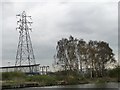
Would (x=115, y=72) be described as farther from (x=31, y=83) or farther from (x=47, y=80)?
(x=31, y=83)

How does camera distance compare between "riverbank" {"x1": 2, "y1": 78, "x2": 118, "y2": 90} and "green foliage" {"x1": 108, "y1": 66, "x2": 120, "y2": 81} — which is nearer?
"riverbank" {"x1": 2, "y1": 78, "x2": 118, "y2": 90}

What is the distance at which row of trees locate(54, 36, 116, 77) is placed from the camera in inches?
2766

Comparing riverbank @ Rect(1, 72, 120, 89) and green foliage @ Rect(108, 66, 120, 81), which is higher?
green foliage @ Rect(108, 66, 120, 81)

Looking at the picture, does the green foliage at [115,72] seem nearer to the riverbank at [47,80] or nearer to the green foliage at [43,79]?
the riverbank at [47,80]

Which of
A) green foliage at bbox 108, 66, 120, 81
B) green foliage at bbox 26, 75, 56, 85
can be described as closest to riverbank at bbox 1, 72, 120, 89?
green foliage at bbox 26, 75, 56, 85

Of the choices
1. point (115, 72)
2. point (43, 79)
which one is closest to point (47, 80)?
point (43, 79)

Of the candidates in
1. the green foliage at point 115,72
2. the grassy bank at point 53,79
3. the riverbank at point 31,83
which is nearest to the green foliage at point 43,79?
the grassy bank at point 53,79

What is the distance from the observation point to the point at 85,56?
70.9 meters

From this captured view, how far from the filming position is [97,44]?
2899 inches

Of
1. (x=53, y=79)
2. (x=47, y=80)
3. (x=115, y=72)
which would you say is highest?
(x=115, y=72)

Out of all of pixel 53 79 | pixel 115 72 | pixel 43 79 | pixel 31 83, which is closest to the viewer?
pixel 31 83

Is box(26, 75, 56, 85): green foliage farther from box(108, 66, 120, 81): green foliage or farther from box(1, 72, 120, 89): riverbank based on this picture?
box(108, 66, 120, 81): green foliage

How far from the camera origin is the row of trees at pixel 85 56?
70.2 meters

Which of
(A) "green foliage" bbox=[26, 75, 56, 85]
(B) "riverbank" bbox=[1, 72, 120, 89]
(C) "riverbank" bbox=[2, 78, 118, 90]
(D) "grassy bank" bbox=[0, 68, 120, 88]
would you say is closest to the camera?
(C) "riverbank" bbox=[2, 78, 118, 90]
